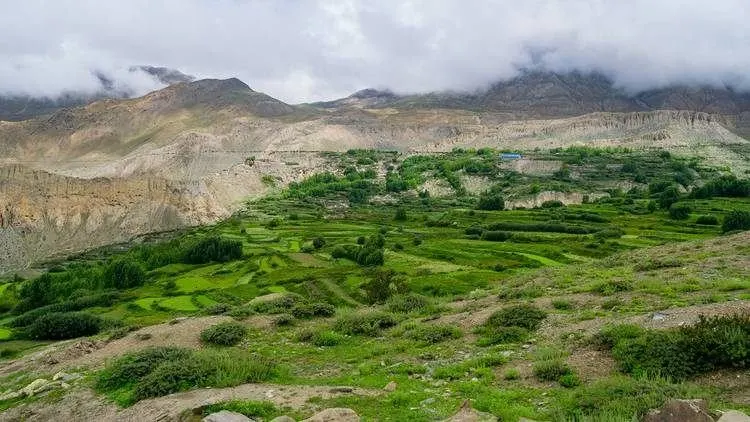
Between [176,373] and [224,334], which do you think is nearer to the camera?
[176,373]

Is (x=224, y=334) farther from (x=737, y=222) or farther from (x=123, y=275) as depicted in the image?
(x=737, y=222)

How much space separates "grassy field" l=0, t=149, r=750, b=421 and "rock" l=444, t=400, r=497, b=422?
1.56 ft

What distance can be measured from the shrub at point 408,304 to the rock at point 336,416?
15.4 meters

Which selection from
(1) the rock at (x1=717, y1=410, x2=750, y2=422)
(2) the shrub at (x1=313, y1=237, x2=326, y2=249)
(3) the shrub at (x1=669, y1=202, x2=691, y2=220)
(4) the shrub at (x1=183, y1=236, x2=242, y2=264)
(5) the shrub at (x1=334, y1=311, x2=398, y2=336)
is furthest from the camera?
(3) the shrub at (x1=669, y1=202, x2=691, y2=220)

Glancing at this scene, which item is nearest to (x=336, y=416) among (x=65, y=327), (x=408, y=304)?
(x=408, y=304)

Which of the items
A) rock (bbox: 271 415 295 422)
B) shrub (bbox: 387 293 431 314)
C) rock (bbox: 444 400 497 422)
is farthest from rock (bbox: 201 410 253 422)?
shrub (bbox: 387 293 431 314)

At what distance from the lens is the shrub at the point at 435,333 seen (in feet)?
73.5

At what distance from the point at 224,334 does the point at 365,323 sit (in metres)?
6.34

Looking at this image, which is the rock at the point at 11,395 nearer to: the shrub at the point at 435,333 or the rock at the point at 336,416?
the shrub at the point at 435,333

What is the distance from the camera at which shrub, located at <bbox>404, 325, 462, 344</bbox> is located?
73.5 ft

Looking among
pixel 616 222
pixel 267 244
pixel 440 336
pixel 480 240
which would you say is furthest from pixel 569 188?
pixel 440 336

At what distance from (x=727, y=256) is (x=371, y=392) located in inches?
967

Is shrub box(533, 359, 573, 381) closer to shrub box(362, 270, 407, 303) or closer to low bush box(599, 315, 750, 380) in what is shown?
low bush box(599, 315, 750, 380)

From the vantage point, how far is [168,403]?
17484mm
